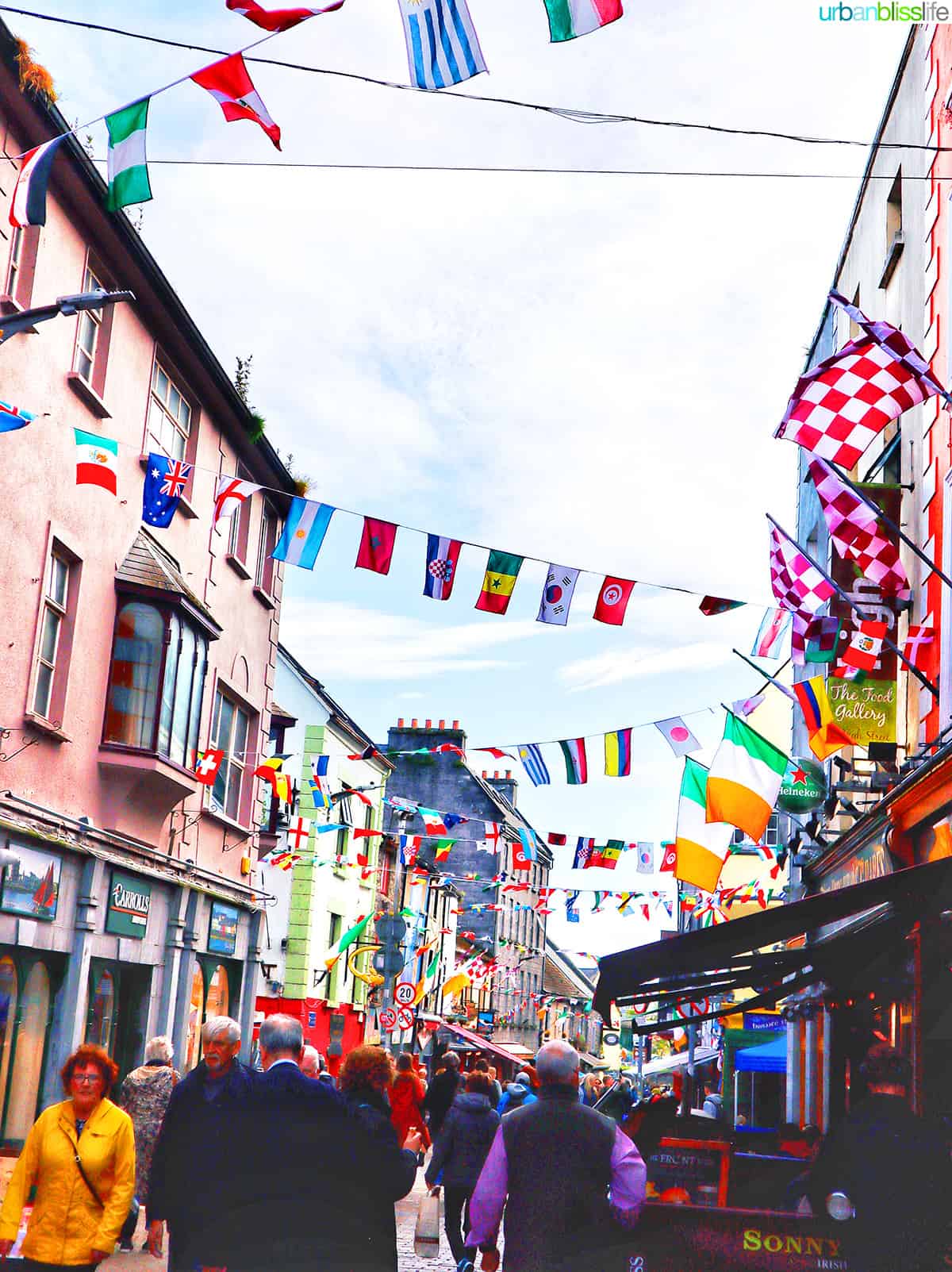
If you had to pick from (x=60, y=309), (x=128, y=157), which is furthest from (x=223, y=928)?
(x=128, y=157)

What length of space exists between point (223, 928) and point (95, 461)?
984 centimetres

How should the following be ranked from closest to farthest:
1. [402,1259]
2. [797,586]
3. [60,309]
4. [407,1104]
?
[60,309], [402,1259], [797,586], [407,1104]

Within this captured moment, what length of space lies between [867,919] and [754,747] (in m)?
3.25

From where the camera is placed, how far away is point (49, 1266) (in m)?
6.38

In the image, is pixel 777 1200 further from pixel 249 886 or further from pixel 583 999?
pixel 583 999

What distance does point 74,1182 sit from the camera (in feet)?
21.2

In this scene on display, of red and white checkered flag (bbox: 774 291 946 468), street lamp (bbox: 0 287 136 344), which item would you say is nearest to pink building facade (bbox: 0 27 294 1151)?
street lamp (bbox: 0 287 136 344)

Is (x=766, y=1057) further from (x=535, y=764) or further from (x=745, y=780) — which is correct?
(x=745, y=780)

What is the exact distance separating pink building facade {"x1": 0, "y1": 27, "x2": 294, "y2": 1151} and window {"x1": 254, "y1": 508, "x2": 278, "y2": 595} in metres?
1.06

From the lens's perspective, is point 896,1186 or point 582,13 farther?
point 582,13

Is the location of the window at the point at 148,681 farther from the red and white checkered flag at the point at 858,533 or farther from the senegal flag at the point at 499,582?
the red and white checkered flag at the point at 858,533

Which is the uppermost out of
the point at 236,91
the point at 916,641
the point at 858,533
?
the point at 236,91

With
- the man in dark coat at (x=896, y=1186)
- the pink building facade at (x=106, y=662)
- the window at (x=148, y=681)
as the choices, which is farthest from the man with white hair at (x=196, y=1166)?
the window at (x=148, y=681)

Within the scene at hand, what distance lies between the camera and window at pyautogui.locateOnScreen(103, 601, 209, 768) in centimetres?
1664
